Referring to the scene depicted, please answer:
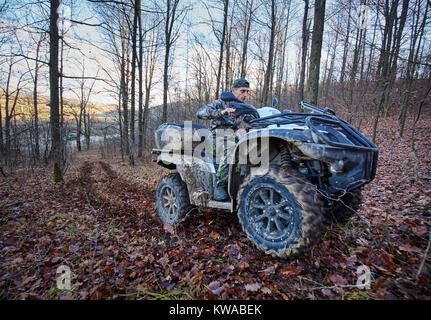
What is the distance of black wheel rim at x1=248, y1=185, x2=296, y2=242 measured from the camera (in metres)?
2.18

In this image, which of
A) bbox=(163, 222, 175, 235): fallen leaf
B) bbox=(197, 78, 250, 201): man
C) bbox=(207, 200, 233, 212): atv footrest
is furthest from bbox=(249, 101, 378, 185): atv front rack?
bbox=(163, 222, 175, 235): fallen leaf

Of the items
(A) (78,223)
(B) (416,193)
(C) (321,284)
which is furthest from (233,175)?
(B) (416,193)

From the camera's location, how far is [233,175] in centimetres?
286

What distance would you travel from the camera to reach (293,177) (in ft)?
7.17

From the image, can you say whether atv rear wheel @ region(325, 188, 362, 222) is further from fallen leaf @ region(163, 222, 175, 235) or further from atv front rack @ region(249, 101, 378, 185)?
fallen leaf @ region(163, 222, 175, 235)

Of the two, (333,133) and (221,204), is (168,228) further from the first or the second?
(333,133)

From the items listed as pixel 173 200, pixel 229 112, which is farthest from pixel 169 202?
pixel 229 112

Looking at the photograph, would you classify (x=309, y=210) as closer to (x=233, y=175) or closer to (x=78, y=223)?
(x=233, y=175)

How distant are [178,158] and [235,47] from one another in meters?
15.0

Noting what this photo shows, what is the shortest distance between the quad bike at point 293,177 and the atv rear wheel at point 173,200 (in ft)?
1.01

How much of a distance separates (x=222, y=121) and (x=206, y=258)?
217 cm

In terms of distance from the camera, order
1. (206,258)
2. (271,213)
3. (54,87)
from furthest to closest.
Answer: (54,87) → (206,258) → (271,213)

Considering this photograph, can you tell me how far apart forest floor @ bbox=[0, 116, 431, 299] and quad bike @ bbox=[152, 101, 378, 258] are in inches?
12.6

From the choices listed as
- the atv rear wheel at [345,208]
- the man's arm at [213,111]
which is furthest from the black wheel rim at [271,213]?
the man's arm at [213,111]
